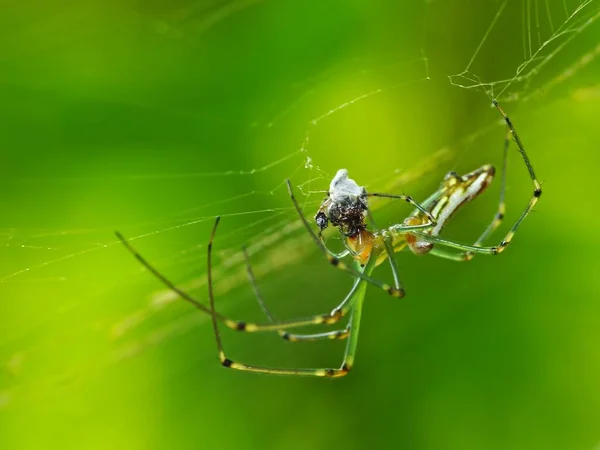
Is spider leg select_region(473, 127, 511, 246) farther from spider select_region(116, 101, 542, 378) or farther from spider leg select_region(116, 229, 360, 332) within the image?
spider leg select_region(116, 229, 360, 332)

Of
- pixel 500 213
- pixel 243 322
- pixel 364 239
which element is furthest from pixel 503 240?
pixel 243 322

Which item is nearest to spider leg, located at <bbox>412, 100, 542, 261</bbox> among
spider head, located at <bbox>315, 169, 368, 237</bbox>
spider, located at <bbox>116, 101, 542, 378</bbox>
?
spider, located at <bbox>116, 101, 542, 378</bbox>

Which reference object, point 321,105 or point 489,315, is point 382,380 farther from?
point 321,105

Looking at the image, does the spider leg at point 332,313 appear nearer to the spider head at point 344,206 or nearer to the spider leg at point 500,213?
the spider head at point 344,206

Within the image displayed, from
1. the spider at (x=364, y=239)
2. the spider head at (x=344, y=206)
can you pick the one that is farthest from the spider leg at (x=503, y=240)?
the spider head at (x=344, y=206)

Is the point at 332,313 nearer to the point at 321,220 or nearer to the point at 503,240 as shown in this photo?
the point at 321,220

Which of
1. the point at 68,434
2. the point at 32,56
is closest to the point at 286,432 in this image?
the point at 68,434
